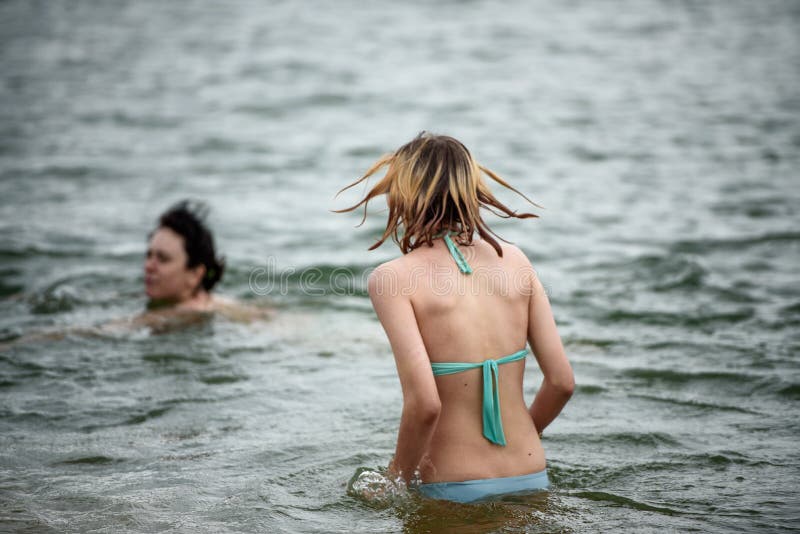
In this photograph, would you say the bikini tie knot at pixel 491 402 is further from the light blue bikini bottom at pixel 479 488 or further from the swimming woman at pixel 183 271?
the swimming woman at pixel 183 271

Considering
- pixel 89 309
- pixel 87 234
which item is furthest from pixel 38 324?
pixel 87 234

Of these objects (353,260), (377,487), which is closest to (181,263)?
(353,260)

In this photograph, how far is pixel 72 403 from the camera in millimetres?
5898

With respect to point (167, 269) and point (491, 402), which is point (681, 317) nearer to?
point (491, 402)

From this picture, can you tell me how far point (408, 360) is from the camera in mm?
3695

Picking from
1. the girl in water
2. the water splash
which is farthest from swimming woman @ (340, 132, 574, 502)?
the girl in water

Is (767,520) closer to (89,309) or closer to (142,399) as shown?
(142,399)

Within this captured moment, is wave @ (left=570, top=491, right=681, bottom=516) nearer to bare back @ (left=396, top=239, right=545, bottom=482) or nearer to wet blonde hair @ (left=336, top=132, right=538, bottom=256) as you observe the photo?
bare back @ (left=396, top=239, right=545, bottom=482)

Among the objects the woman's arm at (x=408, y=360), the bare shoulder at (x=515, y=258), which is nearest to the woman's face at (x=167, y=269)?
the woman's arm at (x=408, y=360)

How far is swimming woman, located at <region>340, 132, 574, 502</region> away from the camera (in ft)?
12.5

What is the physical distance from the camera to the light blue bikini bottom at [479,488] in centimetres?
390

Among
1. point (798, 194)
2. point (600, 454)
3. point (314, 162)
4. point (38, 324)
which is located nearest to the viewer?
point (600, 454)

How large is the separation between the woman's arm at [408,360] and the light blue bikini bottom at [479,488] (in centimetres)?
21

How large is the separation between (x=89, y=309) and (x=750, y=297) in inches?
234
